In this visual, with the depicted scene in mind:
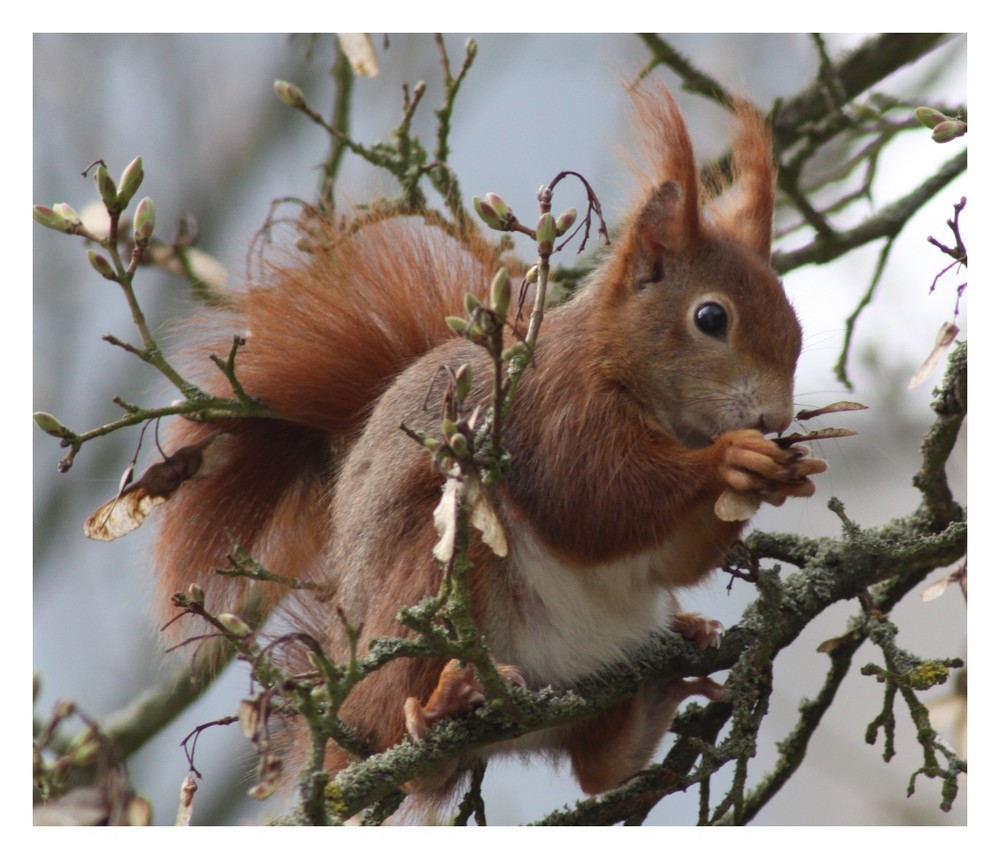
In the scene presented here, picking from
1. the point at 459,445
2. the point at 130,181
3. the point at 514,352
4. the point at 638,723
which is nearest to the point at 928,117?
the point at 514,352

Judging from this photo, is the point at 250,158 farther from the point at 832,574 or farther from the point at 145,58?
the point at 832,574

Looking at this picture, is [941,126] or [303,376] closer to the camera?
[941,126]

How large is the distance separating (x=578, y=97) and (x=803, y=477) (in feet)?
4.26

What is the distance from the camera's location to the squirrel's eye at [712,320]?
174 cm

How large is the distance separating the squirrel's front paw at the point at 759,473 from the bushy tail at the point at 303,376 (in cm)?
66

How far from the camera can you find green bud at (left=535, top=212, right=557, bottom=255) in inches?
48.4

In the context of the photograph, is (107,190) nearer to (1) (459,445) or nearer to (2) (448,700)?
(1) (459,445)

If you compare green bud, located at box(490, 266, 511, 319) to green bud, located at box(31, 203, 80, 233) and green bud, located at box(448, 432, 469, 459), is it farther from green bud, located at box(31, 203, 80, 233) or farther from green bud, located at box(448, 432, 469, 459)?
green bud, located at box(31, 203, 80, 233)

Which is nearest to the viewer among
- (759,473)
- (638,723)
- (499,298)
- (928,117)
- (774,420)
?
(499,298)

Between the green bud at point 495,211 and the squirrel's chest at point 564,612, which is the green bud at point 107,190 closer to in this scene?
the green bud at point 495,211

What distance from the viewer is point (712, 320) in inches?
68.5

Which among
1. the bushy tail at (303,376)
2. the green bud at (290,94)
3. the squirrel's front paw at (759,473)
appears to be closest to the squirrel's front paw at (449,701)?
the squirrel's front paw at (759,473)

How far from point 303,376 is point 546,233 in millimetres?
878
